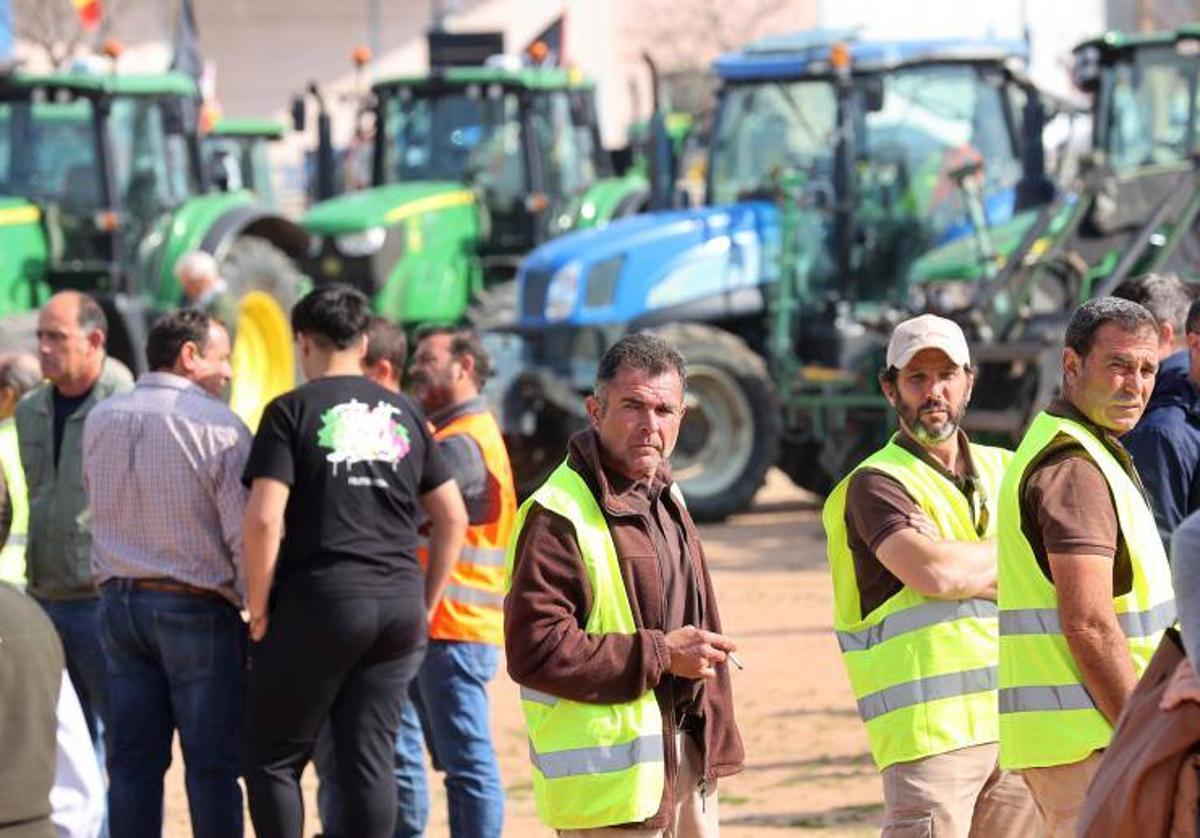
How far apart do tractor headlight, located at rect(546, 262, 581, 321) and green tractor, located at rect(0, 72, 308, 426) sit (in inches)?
65.7

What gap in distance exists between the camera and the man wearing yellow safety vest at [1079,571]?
185 inches

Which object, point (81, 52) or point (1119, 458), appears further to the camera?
point (81, 52)

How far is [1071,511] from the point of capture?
4.73m

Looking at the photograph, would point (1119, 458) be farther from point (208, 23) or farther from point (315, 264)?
point (208, 23)

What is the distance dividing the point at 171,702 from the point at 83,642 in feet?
2.09

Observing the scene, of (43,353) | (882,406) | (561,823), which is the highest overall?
(43,353)

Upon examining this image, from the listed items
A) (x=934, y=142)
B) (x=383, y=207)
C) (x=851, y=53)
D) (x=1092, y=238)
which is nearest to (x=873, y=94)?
(x=851, y=53)

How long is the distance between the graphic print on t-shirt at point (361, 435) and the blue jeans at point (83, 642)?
1134 millimetres

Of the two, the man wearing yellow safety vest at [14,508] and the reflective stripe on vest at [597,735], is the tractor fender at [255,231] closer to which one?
the man wearing yellow safety vest at [14,508]

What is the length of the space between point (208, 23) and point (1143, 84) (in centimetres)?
3357

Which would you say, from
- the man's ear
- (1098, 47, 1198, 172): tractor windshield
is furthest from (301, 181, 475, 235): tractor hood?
the man's ear

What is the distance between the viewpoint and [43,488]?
7.10 metres

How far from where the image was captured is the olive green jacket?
23.0ft

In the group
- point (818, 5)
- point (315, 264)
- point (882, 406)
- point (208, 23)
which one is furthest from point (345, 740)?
point (208, 23)
